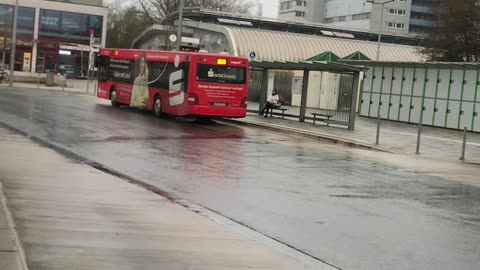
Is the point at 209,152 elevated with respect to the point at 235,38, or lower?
lower

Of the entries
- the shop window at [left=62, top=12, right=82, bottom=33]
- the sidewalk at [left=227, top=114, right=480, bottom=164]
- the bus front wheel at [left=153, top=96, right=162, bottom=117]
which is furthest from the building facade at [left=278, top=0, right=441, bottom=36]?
the bus front wheel at [left=153, top=96, right=162, bottom=117]

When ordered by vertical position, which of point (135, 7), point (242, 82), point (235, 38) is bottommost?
point (242, 82)

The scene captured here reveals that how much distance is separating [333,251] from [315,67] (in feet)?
70.2

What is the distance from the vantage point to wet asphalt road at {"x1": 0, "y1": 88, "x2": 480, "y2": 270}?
735 cm

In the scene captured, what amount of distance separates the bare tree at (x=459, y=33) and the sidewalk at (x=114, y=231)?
38.6m

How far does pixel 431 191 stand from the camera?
12.2 meters

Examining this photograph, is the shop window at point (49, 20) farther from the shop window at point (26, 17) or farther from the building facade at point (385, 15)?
the building facade at point (385, 15)

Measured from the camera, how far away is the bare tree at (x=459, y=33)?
44.1m

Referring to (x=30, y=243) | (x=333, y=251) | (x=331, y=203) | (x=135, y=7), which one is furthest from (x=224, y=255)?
(x=135, y=7)

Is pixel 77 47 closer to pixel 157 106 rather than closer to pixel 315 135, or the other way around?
pixel 157 106

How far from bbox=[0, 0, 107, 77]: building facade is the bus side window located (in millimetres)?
28940

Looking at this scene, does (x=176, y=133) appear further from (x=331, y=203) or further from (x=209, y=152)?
(x=331, y=203)

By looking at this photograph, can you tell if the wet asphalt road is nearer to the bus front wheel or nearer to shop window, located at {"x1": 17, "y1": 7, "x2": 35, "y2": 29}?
the bus front wheel

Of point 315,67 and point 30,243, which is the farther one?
point 315,67
